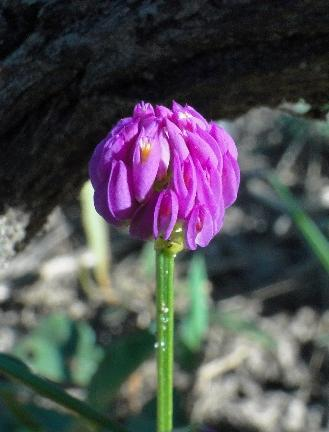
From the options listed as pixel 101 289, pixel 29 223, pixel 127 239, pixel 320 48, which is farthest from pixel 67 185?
pixel 127 239

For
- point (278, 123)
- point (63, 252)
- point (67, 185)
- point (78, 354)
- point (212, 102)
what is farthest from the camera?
point (278, 123)

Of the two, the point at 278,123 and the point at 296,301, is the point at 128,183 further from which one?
the point at 278,123

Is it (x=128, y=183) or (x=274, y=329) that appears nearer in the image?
(x=128, y=183)

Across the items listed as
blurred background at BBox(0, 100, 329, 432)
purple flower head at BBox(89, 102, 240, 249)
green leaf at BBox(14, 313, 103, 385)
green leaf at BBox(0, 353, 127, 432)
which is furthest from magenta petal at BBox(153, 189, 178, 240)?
green leaf at BBox(14, 313, 103, 385)

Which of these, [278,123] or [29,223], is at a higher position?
[29,223]

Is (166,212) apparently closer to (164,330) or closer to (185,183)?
(185,183)

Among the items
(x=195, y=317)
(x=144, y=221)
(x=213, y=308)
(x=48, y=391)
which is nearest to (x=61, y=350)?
(x=195, y=317)
